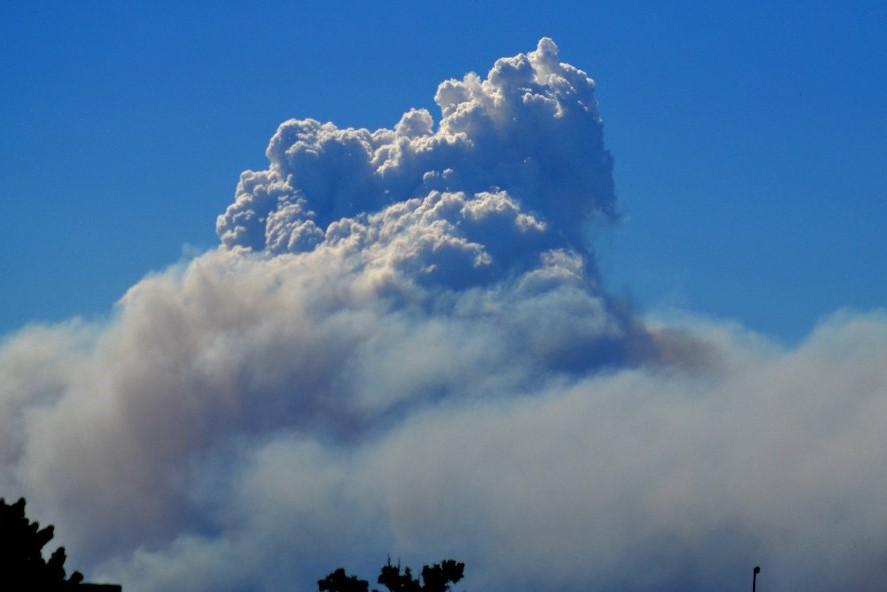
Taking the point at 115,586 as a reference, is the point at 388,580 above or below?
above

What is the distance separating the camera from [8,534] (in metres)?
96.5

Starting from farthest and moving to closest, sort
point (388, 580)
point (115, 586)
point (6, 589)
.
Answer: point (388, 580)
point (115, 586)
point (6, 589)

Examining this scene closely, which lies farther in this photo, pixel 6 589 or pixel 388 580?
pixel 388 580

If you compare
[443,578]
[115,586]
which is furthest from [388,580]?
[115,586]

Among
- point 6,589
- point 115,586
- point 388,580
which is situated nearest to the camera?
point 6,589

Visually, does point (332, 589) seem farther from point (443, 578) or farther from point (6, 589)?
point (6, 589)

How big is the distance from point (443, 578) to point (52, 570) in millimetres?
49915

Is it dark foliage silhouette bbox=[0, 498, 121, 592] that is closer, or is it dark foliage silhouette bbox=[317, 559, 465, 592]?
dark foliage silhouette bbox=[0, 498, 121, 592]

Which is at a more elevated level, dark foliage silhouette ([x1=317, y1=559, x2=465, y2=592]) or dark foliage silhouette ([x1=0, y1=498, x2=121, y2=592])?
dark foliage silhouette ([x1=317, y1=559, x2=465, y2=592])

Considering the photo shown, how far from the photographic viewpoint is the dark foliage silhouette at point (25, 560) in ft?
313

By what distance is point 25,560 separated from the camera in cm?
9675

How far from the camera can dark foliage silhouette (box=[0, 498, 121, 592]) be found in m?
95.5

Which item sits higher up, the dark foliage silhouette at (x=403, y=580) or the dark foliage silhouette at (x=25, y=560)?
the dark foliage silhouette at (x=403, y=580)

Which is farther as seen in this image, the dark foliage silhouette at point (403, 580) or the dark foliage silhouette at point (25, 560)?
the dark foliage silhouette at point (403, 580)
